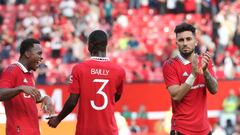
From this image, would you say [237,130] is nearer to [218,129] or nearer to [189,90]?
[218,129]

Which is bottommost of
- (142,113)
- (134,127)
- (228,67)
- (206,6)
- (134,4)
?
(134,127)

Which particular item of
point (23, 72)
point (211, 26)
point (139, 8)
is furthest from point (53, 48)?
point (23, 72)

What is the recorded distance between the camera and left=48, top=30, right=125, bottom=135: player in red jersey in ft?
26.1

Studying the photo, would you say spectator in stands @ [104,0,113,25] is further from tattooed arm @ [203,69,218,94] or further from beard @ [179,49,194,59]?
tattooed arm @ [203,69,218,94]

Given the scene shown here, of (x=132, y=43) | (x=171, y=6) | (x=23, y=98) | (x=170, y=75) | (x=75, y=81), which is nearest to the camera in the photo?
(x=75, y=81)

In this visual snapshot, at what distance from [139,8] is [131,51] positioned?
2.12 m

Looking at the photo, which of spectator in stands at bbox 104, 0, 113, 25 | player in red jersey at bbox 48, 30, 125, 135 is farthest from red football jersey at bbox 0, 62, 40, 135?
spectator in stands at bbox 104, 0, 113, 25

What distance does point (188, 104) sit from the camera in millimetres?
8133

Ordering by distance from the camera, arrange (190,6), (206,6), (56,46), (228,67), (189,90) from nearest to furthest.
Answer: (189,90), (228,67), (56,46), (206,6), (190,6)

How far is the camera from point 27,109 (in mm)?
8477

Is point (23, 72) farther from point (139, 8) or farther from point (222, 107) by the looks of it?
point (139, 8)

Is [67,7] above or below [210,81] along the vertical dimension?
above

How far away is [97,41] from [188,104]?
119 cm

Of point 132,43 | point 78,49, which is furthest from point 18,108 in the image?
point 132,43
